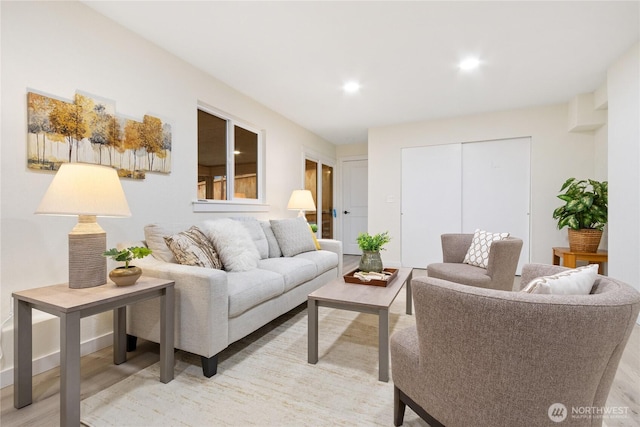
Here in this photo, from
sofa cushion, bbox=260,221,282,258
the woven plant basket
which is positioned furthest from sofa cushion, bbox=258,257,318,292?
the woven plant basket

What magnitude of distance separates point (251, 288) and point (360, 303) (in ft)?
2.42

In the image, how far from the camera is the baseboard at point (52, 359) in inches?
64.1

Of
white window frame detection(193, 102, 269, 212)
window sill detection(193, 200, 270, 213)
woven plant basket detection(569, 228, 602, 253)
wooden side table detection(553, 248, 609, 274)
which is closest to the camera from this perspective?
window sill detection(193, 200, 270, 213)

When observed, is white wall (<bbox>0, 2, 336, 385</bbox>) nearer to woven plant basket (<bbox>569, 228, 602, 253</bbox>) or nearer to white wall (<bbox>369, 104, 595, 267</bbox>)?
white wall (<bbox>369, 104, 595, 267</bbox>)

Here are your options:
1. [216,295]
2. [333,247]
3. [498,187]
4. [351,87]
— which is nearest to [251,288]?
[216,295]

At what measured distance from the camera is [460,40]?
2.46 metres

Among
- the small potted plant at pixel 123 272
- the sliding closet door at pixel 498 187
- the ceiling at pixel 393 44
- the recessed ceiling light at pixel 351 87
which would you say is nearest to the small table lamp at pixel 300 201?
the ceiling at pixel 393 44

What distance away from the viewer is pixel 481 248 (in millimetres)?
2850

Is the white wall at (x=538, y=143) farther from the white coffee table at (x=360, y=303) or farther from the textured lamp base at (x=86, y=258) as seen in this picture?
the textured lamp base at (x=86, y=258)

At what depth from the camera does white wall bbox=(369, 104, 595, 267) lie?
4.00 m

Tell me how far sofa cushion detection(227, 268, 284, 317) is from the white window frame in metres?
1.10

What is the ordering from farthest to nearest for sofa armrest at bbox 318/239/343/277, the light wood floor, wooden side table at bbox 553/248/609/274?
1. sofa armrest at bbox 318/239/343/277
2. wooden side table at bbox 553/248/609/274
3. the light wood floor

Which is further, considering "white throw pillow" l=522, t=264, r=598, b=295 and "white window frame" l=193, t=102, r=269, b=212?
"white window frame" l=193, t=102, r=269, b=212

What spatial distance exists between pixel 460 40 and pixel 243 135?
8.44 ft
